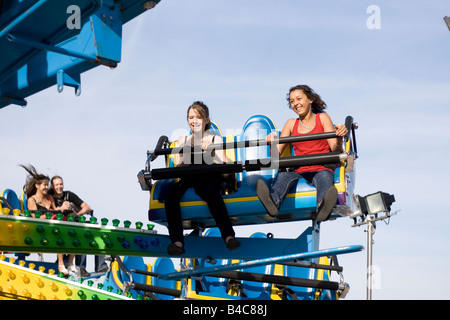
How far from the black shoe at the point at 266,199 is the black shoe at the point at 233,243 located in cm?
37

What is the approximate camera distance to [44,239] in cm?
543

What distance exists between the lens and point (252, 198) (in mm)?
5602

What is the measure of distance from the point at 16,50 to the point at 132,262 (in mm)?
3499

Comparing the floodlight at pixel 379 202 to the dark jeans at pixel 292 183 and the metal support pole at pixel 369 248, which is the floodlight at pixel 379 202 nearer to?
the metal support pole at pixel 369 248

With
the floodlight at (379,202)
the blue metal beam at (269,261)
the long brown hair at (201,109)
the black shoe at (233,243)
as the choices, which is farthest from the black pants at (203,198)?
the floodlight at (379,202)

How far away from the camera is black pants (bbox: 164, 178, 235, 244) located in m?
5.53

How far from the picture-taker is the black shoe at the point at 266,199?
530 centimetres

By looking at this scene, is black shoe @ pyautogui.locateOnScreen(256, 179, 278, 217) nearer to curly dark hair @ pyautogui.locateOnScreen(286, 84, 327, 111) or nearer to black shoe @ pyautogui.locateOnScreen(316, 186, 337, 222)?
black shoe @ pyautogui.locateOnScreen(316, 186, 337, 222)

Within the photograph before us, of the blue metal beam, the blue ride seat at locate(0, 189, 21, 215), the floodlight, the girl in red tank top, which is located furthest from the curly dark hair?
the floodlight

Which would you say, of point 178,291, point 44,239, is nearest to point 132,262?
point 178,291

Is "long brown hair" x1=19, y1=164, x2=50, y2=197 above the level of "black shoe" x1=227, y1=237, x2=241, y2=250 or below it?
above

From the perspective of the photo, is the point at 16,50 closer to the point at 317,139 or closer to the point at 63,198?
the point at 317,139

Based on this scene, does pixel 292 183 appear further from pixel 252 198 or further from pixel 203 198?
pixel 203 198
